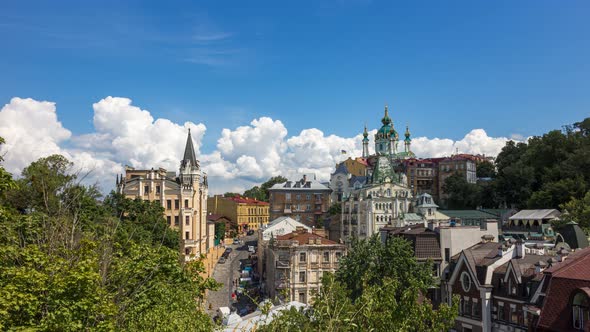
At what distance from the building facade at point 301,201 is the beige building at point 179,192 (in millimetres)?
31725

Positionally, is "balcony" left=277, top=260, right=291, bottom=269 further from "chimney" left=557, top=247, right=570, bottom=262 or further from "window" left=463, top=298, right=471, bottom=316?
"chimney" left=557, top=247, right=570, bottom=262

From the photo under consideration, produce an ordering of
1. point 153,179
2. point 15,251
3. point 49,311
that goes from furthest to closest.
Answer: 1. point 153,179
2. point 15,251
3. point 49,311

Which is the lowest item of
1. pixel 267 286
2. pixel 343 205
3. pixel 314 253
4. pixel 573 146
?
pixel 267 286

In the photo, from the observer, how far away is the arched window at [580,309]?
70.2ft

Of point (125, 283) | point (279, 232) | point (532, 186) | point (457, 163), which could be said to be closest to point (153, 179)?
point (279, 232)

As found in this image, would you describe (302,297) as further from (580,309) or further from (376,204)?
(376,204)

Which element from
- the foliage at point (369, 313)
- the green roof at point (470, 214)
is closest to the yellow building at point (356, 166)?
the green roof at point (470, 214)

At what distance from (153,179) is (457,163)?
8731 cm

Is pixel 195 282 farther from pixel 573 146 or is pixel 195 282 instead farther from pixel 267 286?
pixel 573 146

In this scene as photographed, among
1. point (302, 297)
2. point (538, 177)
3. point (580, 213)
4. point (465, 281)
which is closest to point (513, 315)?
point (465, 281)

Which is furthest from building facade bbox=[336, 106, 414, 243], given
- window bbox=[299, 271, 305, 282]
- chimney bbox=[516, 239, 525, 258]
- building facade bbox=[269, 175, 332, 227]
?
chimney bbox=[516, 239, 525, 258]

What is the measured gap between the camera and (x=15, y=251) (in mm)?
14039

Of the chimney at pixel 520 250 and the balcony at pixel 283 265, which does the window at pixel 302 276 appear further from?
the chimney at pixel 520 250

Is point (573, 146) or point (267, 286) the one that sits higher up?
point (573, 146)
